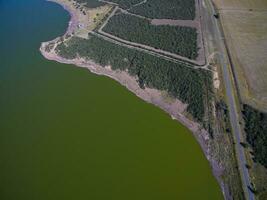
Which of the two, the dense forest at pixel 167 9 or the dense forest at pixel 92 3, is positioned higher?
the dense forest at pixel 167 9

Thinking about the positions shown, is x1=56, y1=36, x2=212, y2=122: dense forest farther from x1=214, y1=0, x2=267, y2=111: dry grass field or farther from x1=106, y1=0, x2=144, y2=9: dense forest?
x1=106, y1=0, x2=144, y2=9: dense forest

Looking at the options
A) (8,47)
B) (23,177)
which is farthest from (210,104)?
(8,47)

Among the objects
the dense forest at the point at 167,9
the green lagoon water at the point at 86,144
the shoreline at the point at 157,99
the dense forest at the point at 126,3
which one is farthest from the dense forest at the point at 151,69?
the dense forest at the point at 126,3

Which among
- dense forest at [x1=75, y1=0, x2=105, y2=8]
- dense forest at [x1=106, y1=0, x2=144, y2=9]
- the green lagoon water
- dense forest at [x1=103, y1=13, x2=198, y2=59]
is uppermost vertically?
dense forest at [x1=106, y1=0, x2=144, y2=9]

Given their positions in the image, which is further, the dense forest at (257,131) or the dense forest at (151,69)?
the dense forest at (151,69)

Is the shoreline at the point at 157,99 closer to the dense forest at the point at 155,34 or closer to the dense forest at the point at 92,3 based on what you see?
the dense forest at the point at 92,3

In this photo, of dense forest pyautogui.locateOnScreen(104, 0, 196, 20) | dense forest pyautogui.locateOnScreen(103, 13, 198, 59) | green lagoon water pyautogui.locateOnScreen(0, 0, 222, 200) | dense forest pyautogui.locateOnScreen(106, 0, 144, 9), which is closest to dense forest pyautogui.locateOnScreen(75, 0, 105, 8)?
dense forest pyautogui.locateOnScreen(106, 0, 144, 9)
